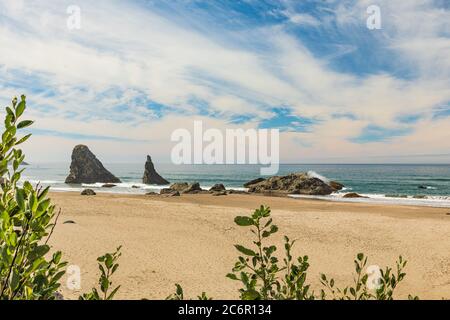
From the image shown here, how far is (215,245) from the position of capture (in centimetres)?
1591

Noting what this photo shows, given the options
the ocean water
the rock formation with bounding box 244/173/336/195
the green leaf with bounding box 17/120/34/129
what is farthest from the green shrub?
the rock formation with bounding box 244/173/336/195

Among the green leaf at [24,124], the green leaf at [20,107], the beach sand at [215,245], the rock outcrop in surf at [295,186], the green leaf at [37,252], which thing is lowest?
the beach sand at [215,245]

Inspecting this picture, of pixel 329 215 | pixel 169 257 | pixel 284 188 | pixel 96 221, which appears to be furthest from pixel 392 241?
pixel 284 188

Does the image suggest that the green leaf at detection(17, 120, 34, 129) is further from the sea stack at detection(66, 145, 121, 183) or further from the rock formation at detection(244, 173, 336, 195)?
the sea stack at detection(66, 145, 121, 183)

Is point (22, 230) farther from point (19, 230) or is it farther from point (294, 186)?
point (294, 186)

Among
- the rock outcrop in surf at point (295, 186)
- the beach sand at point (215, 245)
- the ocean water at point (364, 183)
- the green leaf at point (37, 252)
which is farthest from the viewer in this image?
the rock outcrop in surf at point (295, 186)

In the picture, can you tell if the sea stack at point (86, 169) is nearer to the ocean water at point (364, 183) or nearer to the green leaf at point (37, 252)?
the ocean water at point (364, 183)

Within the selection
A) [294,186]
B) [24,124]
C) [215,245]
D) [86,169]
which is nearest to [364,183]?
[294,186]

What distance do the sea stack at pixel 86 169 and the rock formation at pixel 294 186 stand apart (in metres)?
36.2

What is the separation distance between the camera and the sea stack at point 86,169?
2891 inches

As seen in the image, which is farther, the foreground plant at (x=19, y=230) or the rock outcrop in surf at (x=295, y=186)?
the rock outcrop in surf at (x=295, y=186)

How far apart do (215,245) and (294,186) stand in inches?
1448

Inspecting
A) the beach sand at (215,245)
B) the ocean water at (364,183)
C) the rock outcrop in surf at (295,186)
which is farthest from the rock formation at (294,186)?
the beach sand at (215,245)

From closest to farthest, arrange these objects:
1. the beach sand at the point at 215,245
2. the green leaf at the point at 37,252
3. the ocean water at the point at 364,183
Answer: the green leaf at the point at 37,252 < the beach sand at the point at 215,245 < the ocean water at the point at 364,183
